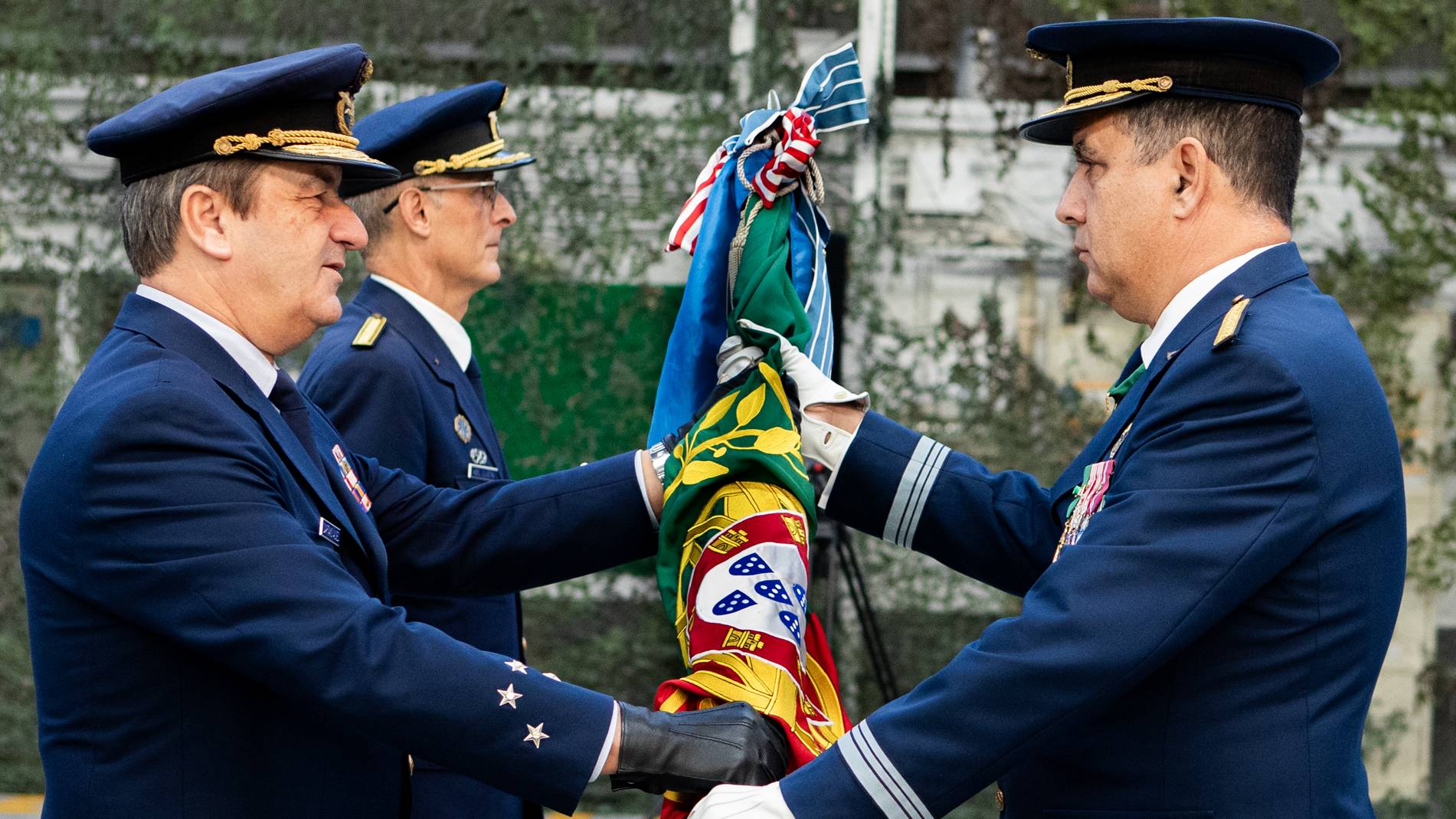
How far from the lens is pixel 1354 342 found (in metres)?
2.01

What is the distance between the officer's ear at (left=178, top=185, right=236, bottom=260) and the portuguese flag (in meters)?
0.90

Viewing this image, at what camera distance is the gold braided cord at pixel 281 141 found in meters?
2.04

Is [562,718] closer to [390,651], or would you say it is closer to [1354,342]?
[390,651]

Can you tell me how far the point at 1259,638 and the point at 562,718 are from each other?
3.25ft

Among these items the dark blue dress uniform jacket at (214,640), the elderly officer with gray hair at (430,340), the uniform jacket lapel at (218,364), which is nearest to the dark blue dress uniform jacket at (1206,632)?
the dark blue dress uniform jacket at (214,640)

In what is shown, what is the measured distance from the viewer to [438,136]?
341 centimetres

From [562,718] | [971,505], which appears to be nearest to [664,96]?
[971,505]

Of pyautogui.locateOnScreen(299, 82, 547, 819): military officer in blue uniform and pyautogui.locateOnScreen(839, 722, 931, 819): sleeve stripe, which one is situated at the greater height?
pyautogui.locateOnScreen(299, 82, 547, 819): military officer in blue uniform

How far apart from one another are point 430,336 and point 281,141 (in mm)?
1114

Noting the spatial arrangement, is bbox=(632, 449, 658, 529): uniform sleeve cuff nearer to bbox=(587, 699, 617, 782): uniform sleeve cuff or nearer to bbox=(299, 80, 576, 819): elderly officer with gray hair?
bbox=(299, 80, 576, 819): elderly officer with gray hair

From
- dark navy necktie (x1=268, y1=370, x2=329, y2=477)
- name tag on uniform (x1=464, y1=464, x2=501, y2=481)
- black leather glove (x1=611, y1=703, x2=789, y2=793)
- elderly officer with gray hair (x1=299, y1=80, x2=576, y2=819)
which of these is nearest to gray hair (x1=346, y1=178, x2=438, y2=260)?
→ elderly officer with gray hair (x1=299, y1=80, x2=576, y2=819)

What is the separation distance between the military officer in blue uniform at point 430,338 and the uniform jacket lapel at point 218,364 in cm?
71

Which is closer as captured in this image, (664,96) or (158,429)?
(158,429)

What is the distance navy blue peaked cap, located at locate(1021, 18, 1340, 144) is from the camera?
2053mm
